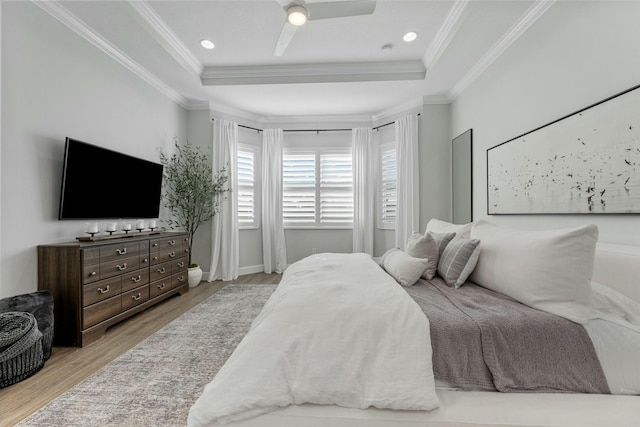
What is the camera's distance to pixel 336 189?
5.03 meters

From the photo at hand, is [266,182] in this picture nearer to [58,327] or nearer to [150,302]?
[150,302]

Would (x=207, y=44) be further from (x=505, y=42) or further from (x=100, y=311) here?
(x=505, y=42)

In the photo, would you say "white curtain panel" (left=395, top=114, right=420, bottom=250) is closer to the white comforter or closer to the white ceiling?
the white ceiling

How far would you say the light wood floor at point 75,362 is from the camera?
5.10 ft

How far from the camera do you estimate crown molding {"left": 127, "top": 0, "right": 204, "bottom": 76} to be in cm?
251

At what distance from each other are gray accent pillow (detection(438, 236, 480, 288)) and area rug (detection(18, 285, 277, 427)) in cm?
166

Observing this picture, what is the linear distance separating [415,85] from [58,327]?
4.50m

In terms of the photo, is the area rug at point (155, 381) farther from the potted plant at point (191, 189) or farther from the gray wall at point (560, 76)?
the gray wall at point (560, 76)

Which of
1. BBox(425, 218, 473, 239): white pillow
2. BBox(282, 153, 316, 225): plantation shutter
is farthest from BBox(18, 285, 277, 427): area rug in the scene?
BBox(282, 153, 316, 225): plantation shutter

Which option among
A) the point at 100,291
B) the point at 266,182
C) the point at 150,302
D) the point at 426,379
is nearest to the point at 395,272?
the point at 426,379

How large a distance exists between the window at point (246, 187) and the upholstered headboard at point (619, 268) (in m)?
4.32

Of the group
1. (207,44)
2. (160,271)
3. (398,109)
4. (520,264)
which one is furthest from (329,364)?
(398,109)

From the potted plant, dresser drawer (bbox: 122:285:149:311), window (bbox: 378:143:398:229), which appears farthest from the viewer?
window (bbox: 378:143:398:229)

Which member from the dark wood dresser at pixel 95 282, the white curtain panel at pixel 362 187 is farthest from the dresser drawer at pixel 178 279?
the white curtain panel at pixel 362 187
